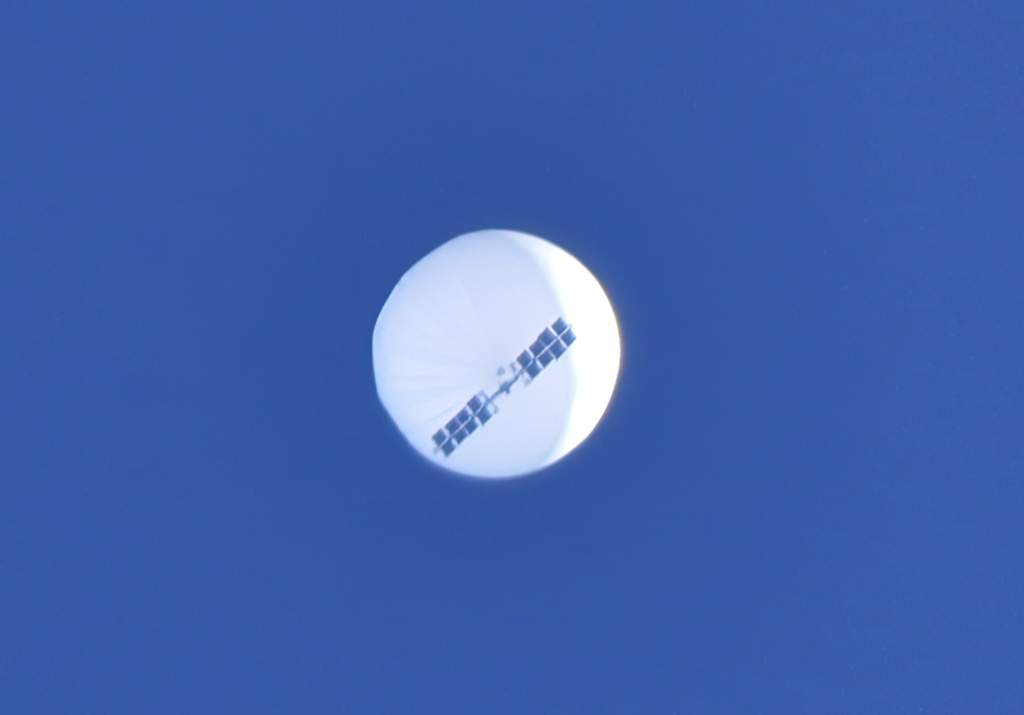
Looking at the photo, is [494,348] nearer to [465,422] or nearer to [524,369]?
[524,369]

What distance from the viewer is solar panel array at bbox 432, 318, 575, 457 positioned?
884 centimetres

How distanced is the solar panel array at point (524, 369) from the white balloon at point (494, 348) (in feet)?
0.07

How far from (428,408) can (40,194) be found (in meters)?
4.82

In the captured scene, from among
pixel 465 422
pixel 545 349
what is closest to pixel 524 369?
pixel 545 349

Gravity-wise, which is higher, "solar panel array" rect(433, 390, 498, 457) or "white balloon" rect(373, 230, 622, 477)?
"white balloon" rect(373, 230, 622, 477)

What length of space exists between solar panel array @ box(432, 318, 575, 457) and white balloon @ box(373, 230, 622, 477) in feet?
0.07

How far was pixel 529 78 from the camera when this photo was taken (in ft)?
34.5

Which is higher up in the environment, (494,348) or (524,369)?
(494,348)

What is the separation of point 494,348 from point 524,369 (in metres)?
0.31

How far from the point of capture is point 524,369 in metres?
8.83

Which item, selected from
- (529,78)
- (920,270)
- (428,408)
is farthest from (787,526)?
(529,78)

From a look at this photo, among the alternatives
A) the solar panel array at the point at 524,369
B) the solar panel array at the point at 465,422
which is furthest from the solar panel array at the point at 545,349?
the solar panel array at the point at 465,422

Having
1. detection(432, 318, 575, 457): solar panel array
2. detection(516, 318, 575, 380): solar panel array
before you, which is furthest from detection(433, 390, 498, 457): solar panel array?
detection(516, 318, 575, 380): solar panel array

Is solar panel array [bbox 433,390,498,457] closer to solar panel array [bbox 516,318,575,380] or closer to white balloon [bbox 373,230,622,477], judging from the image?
white balloon [bbox 373,230,622,477]
